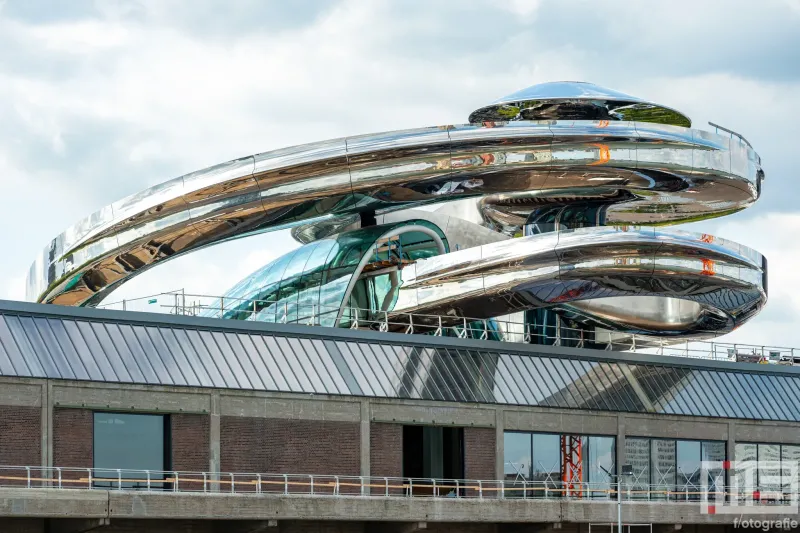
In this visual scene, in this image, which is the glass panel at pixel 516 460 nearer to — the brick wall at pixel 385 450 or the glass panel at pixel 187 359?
the brick wall at pixel 385 450

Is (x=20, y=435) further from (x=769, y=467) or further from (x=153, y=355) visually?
(x=769, y=467)


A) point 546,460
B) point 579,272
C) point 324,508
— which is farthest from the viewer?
point 579,272

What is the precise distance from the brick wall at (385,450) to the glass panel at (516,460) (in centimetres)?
478

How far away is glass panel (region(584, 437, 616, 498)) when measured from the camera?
199ft

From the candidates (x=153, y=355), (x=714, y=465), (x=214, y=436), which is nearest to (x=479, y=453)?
(x=214, y=436)

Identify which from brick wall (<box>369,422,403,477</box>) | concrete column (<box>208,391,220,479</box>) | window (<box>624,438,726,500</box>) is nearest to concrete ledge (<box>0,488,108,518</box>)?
concrete column (<box>208,391,220,479</box>)

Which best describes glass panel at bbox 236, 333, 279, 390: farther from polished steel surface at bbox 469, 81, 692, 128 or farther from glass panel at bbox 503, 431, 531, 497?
polished steel surface at bbox 469, 81, 692, 128

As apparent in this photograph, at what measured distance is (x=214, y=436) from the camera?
50.8 m

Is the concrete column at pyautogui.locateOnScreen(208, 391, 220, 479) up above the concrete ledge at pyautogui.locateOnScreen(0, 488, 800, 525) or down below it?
above

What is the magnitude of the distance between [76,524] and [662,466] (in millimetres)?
27334

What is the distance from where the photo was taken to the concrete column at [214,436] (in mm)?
50594

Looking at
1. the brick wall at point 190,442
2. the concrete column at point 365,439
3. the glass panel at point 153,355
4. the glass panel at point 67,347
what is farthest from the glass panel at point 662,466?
the glass panel at point 67,347

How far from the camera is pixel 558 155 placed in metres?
59.8

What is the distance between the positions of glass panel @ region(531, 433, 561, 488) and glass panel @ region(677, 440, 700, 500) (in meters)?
6.24
